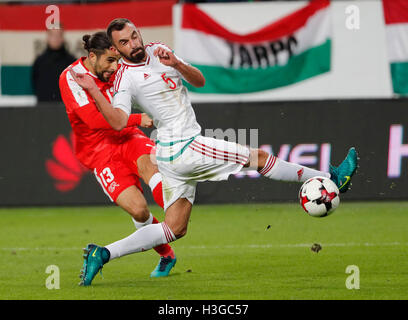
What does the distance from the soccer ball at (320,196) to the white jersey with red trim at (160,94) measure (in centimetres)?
100

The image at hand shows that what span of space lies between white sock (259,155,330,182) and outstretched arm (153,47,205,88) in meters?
0.85

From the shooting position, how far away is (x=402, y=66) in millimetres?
14078

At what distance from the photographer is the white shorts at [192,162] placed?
6859mm

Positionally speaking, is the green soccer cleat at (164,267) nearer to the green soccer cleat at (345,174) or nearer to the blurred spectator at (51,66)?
the green soccer cleat at (345,174)

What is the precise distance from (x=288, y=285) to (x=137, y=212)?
1555 mm

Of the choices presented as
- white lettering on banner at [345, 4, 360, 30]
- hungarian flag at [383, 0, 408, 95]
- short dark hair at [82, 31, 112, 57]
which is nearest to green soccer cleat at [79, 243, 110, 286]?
short dark hair at [82, 31, 112, 57]

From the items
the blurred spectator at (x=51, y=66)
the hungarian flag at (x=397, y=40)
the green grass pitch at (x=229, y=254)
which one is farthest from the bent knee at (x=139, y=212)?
the hungarian flag at (x=397, y=40)

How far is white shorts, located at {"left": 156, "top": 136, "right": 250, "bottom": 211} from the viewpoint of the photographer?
6859 mm

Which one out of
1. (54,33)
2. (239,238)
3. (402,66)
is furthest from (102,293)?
(402,66)

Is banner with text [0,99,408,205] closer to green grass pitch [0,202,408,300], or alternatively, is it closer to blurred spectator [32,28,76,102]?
green grass pitch [0,202,408,300]

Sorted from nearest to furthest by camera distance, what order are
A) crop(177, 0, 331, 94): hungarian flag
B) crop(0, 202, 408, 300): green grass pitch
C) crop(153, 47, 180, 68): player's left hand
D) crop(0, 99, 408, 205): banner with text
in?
crop(153, 47, 180, 68): player's left hand, crop(0, 202, 408, 300): green grass pitch, crop(0, 99, 408, 205): banner with text, crop(177, 0, 331, 94): hungarian flag
